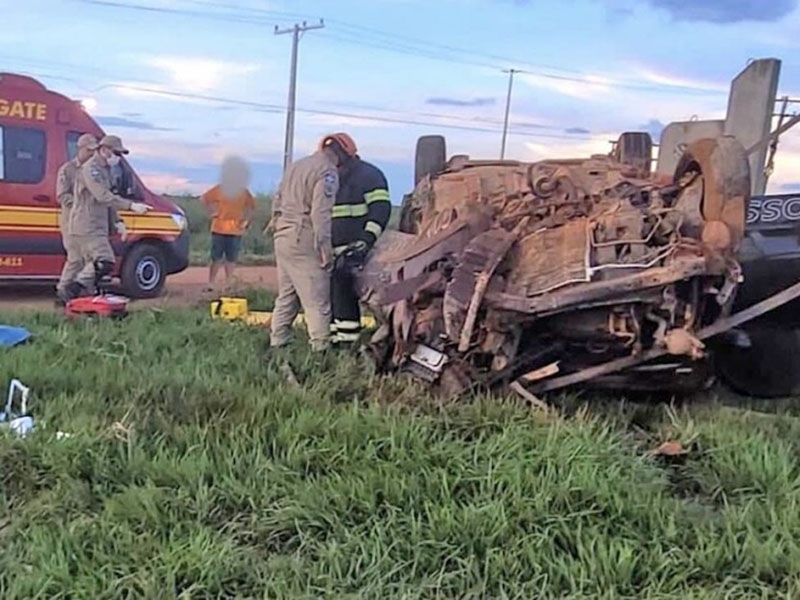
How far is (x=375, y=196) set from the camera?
7.46 meters

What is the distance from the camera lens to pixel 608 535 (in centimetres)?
371

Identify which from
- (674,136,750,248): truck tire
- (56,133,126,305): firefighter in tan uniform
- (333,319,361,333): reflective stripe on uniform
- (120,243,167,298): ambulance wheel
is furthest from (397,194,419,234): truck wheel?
(120,243,167,298): ambulance wheel

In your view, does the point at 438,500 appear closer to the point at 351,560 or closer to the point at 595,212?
the point at 351,560

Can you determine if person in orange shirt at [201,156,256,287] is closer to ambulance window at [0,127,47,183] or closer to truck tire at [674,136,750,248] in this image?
ambulance window at [0,127,47,183]

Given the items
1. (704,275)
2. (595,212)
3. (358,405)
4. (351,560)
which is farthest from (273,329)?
(351,560)

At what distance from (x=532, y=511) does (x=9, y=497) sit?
2.11m

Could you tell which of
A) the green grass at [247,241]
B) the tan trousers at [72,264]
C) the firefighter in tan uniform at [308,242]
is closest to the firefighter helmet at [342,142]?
the firefighter in tan uniform at [308,242]

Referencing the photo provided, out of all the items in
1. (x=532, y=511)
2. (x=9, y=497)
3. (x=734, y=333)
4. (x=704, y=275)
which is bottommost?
(x=9, y=497)

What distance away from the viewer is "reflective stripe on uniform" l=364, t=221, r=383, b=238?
7.35m

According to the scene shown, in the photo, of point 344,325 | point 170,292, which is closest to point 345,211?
point 344,325

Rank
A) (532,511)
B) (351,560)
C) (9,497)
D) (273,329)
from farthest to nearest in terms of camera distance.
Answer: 1. (273,329)
2. (9,497)
3. (532,511)
4. (351,560)

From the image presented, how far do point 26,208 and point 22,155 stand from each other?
0.56 meters

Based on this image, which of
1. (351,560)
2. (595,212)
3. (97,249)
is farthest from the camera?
(97,249)

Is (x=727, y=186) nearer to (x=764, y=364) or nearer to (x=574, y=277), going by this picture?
(x=574, y=277)
